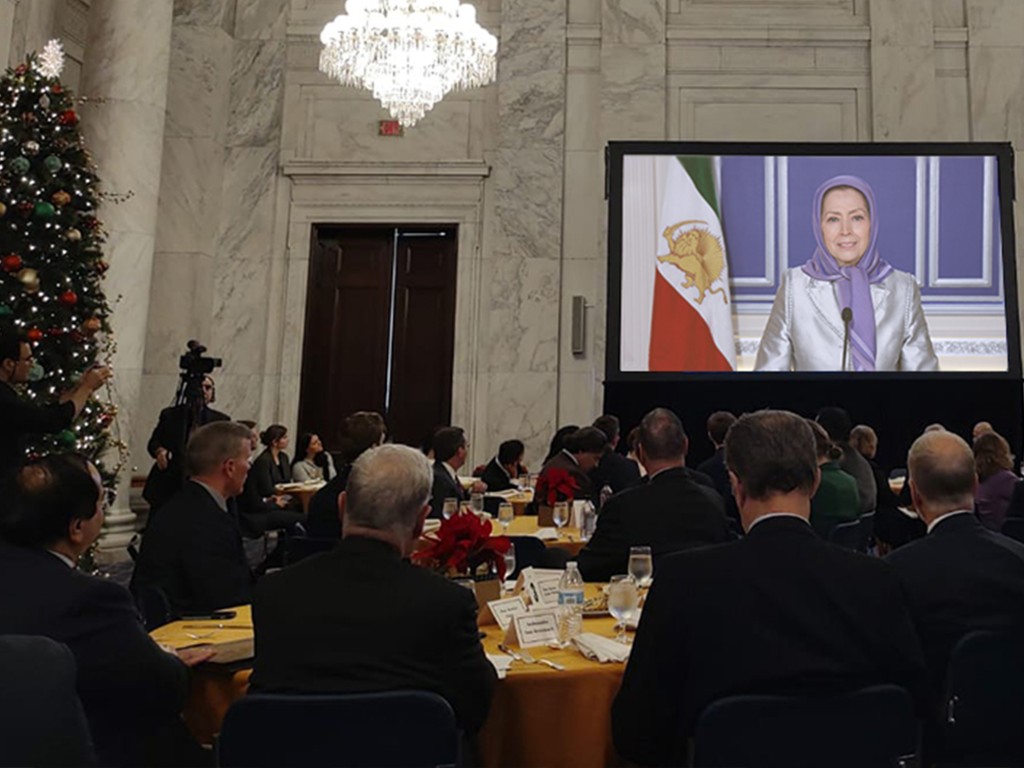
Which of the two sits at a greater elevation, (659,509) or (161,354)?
(161,354)

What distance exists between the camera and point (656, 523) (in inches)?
137

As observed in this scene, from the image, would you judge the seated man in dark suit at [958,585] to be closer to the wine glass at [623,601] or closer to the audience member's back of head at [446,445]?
the wine glass at [623,601]

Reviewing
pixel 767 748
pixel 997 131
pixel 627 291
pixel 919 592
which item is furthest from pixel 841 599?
pixel 997 131

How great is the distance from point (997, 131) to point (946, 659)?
9983mm

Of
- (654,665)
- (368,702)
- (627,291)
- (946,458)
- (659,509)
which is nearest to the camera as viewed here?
(368,702)

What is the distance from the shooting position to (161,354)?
1031 cm

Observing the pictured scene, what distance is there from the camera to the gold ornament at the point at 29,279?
6.07m

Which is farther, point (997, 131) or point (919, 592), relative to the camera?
point (997, 131)

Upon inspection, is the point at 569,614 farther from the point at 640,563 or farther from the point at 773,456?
the point at 773,456

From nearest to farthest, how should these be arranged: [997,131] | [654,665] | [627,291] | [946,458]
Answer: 1. [654,665]
2. [946,458]
3. [627,291]
4. [997,131]

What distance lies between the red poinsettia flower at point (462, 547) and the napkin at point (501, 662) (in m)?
0.39

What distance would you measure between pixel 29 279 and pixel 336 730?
5.50 m

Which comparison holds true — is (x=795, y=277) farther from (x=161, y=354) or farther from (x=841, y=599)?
(x=841, y=599)

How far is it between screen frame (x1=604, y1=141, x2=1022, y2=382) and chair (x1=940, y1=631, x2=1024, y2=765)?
7021mm
